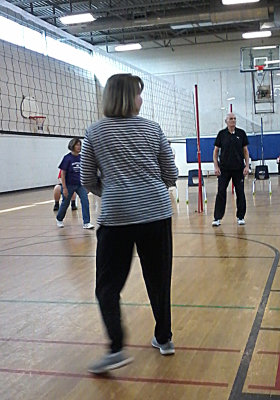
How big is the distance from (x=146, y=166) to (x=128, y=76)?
0.43 m

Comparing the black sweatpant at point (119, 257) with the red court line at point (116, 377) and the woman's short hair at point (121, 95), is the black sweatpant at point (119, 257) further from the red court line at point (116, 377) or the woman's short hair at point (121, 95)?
the woman's short hair at point (121, 95)

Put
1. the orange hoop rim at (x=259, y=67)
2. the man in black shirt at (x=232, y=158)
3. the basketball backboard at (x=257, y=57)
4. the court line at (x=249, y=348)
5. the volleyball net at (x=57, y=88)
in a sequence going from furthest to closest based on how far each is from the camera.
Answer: the basketball backboard at (x=257, y=57) < the orange hoop rim at (x=259, y=67) < the volleyball net at (x=57, y=88) < the man in black shirt at (x=232, y=158) < the court line at (x=249, y=348)

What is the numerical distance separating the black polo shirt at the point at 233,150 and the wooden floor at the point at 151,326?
3.55ft

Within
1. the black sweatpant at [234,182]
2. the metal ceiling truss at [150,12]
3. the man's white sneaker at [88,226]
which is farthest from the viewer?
the metal ceiling truss at [150,12]

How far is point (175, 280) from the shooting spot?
417 centimetres

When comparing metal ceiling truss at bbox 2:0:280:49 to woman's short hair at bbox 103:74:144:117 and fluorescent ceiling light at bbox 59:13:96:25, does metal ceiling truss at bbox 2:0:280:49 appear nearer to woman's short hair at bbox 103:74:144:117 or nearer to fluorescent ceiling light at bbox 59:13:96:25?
fluorescent ceiling light at bbox 59:13:96:25

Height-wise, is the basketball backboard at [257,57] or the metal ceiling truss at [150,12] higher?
the metal ceiling truss at [150,12]

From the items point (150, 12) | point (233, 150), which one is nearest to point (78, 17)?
point (150, 12)

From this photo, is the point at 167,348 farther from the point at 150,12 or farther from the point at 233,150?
the point at 150,12

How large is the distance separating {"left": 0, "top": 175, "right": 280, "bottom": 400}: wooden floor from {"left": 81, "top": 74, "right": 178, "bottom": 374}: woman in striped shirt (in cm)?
21

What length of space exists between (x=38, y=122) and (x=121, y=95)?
15.5m

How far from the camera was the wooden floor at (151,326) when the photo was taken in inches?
91.3

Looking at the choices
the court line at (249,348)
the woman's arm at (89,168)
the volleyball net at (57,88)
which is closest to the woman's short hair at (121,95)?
the woman's arm at (89,168)

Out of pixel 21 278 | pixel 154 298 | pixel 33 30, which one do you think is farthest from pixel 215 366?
pixel 33 30
